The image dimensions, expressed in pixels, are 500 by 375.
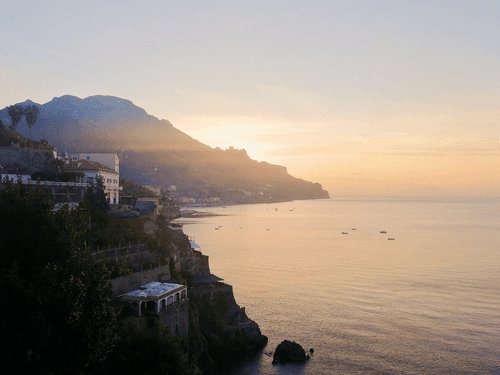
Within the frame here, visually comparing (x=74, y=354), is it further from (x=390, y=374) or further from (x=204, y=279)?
(x=390, y=374)

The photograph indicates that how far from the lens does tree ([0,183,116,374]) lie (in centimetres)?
2058

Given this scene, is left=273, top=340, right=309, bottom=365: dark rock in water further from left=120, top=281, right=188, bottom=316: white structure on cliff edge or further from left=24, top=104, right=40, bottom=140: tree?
left=24, top=104, right=40, bottom=140: tree

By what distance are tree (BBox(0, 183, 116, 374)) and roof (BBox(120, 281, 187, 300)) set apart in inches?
284

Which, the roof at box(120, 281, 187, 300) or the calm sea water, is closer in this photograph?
the roof at box(120, 281, 187, 300)

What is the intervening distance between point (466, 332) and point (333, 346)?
17039 mm

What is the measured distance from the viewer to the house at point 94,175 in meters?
53.0

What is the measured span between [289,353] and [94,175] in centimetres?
3614

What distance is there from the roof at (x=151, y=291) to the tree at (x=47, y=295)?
23.7 feet

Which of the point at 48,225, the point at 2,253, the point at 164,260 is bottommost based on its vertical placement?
the point at 164,260

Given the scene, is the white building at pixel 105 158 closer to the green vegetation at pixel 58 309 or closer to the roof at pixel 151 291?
the roof at pixel 151 291

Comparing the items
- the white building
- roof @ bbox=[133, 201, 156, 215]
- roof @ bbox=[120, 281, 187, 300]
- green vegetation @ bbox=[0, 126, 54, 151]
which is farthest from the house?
roof @ bbox=[120, 281, 187, 300]

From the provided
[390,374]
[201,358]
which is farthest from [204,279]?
[390,374]

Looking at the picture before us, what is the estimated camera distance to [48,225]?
24.5 metres

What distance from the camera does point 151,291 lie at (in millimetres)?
32781
